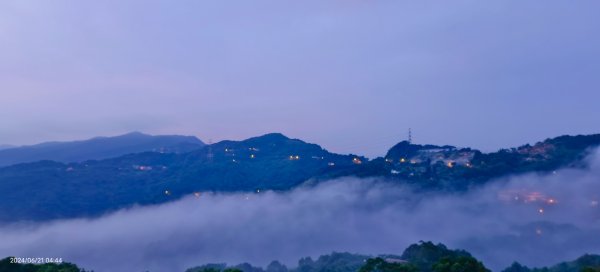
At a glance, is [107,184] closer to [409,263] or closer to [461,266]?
[409,263]

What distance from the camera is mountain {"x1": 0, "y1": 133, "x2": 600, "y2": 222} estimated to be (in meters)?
131

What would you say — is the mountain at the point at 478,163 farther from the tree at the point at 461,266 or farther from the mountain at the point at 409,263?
the tree at the point at 461,266

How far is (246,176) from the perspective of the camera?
634ft

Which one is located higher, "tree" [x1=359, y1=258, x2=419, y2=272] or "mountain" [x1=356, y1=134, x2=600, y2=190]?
"mountain" [x1=356, y1=134, x2=600, y2=190]

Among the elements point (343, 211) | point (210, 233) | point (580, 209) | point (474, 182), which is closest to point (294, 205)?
point (343, 211)

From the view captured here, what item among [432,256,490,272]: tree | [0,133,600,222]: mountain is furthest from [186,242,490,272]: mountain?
[0,133,600,222]: mountain

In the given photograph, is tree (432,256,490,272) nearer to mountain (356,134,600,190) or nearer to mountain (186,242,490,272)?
mountain (186,242,490,272)

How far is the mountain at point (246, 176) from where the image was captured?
13125 centimetres

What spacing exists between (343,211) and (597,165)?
224 ft

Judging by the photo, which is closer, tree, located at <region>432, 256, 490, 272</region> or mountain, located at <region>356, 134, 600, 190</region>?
tree, located at <region>432, 256, 490, 272</region>

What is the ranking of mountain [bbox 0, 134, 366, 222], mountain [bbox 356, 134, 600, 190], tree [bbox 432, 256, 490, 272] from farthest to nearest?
mountain [bbox 0, 134, 366, 222], mountain [bbox 356, 134, 600, 190], tree [bbox 432, 256, 490, 272]

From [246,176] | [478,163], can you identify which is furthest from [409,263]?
[246,176]

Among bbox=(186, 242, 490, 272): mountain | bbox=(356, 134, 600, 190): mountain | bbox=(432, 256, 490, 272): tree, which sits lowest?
bbox=(186, 242, 490, 272): mountain

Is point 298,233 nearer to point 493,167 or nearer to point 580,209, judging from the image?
point 493,167
